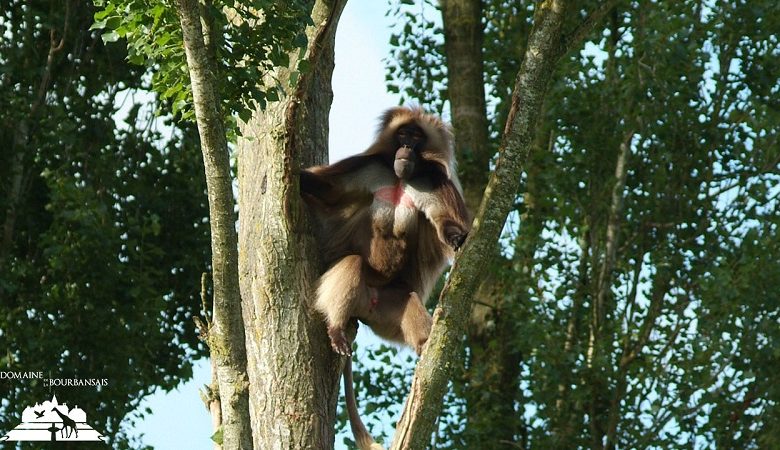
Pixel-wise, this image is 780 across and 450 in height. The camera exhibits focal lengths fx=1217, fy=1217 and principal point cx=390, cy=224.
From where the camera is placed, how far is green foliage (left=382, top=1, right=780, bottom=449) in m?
12.6


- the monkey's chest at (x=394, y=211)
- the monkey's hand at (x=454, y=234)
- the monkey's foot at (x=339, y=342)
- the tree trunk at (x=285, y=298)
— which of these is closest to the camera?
the tree trunk at (x=285, y=298)

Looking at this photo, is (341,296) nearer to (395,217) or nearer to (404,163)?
(395,217)

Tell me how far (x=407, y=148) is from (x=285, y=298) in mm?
1709

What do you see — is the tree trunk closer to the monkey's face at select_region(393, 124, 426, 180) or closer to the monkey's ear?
the monkey's face at select_region(393, 124, 426, 180)

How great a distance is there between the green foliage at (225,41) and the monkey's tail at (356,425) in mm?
1885

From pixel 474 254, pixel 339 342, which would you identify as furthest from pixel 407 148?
pixel 474 254

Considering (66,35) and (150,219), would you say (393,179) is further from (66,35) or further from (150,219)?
(66,35)

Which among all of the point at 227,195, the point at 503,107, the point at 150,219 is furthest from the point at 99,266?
the point at 227,195

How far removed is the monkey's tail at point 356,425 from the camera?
720cm

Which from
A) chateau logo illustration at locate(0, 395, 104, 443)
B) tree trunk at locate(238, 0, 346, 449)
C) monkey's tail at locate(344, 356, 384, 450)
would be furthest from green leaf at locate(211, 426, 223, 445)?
chateau logo illustration at locate(0, 395, 104, 443)

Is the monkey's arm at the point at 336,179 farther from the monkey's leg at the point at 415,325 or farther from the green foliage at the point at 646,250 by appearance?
the green foliage at the point at 646,250

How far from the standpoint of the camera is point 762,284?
12.3 meters

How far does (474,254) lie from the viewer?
6.18 meters

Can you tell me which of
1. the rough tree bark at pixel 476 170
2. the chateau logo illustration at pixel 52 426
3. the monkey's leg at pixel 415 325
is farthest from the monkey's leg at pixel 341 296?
the rough tree bark at pixel 476 170
